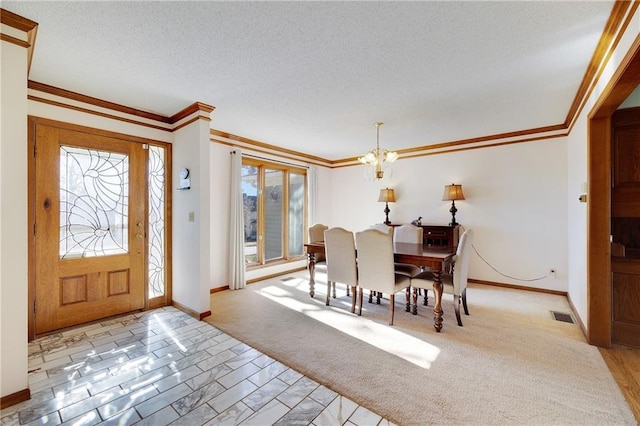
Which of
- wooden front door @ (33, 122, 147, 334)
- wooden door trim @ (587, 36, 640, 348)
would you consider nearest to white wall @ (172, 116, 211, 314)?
wooden front door @ (33, 122, 147, 334)

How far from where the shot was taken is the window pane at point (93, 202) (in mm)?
2904

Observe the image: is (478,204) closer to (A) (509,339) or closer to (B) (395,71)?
(A) (509,339)

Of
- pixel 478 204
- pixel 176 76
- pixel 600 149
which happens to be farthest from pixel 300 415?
pixel 478 204

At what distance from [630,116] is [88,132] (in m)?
5.52

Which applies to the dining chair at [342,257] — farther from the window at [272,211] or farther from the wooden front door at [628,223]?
the wooden front door at [628,223]

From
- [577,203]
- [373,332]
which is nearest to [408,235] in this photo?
[373,332]

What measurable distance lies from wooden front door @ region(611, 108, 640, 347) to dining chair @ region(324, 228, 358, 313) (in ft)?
8.09

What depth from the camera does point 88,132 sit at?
302cm

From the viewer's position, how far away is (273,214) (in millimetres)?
5438

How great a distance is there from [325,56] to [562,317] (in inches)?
152

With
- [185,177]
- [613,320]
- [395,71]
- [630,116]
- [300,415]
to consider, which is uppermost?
[395,71]

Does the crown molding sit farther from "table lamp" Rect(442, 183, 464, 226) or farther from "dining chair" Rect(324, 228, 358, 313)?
"table lamp" Rect(442, 183, 464, 226)

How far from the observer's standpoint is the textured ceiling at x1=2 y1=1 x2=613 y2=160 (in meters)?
1.70

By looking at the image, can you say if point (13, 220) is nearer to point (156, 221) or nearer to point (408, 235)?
point (156, 221)
